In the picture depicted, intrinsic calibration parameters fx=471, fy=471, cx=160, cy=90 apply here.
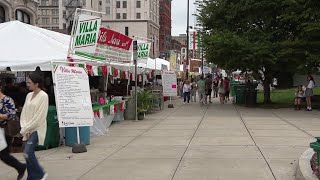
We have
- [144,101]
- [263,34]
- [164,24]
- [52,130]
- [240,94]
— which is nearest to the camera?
[52,130]

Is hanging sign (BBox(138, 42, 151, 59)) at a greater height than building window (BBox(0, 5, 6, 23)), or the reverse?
building window (BBox(0, 5, 6, 23))

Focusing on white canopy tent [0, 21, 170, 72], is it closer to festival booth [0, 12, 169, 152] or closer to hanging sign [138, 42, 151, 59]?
festival booth [0, 12, 169, 152]

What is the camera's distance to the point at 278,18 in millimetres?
24344

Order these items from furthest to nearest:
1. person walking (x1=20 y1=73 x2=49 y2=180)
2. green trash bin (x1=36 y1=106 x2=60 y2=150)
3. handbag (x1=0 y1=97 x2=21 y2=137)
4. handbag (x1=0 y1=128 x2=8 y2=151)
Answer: green trash bin (x1=36 y1=106 x2=60 y2=150) → handbag (x1=0 y1=97 x2=21 y2=137) → handbag (x1=0 y1=128 x2=8 y2=151) → person walking (x1=20 y1=73 x2=49 y2=180)

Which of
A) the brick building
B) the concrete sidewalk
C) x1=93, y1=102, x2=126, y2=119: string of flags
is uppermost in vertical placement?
the brick building

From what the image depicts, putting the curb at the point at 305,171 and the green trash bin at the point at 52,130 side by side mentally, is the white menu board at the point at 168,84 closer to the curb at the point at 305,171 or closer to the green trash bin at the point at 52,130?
the green trash bin at the point at 52,130

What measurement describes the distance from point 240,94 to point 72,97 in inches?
732

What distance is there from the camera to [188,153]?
1034 cm

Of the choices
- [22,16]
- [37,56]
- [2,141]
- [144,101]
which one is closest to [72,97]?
[37,56]

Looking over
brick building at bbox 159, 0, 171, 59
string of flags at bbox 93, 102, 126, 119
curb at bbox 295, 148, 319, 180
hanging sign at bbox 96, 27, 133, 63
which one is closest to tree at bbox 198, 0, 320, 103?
hanging sign at bbox 96, 27, 133, 63

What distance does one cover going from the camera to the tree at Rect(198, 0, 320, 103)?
72.1 feet

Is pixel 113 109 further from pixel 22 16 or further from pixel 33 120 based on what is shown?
pixel 22 16

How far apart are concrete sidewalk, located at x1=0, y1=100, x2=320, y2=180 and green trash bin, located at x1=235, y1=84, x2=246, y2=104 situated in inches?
433

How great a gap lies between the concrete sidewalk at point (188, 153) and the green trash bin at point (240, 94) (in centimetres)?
1100
